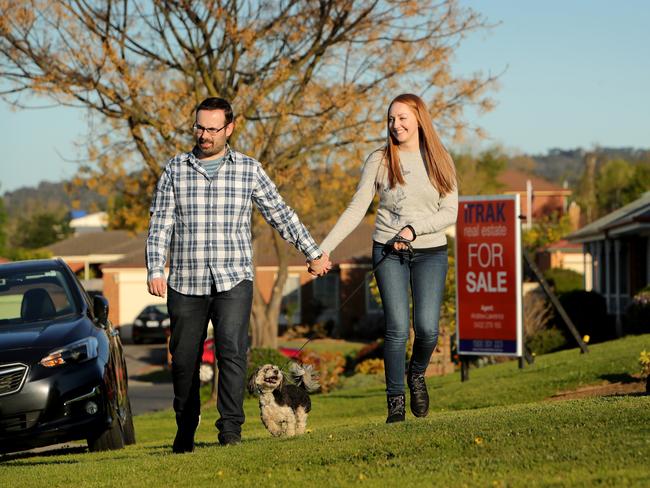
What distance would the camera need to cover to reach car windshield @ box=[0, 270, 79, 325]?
10141 millimetres

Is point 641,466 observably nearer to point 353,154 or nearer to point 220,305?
point 220,305

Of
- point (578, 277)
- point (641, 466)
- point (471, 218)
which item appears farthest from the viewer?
point (578, 277)

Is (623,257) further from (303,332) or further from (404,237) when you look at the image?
(404,237)

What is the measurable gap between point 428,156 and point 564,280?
1298 inches

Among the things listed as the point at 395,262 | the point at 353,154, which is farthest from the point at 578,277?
the point at 395,262

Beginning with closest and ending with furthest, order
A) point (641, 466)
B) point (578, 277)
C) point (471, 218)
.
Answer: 1. point (641, 466)
2. point (471, 218)
3. point (578, 277)

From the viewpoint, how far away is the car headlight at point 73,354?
925 cm

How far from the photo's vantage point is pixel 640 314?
25.1 metres

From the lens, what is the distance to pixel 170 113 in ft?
69.4

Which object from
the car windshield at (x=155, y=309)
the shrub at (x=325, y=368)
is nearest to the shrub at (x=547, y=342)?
the shrub at (x=325, y=368)

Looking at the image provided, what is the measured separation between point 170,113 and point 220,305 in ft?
45.9

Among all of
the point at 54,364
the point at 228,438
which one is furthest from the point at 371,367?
the point at 228,438

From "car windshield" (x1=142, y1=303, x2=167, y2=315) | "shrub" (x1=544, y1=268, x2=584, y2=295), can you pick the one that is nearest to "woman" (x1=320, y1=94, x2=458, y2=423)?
"shrub" (x1=544, y1=268, x2=584, y2=295)

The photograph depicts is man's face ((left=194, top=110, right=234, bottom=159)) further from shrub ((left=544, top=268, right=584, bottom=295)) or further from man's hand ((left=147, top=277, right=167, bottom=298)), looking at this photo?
shrub ((left=544, top=268, right=584, bottom=295))
